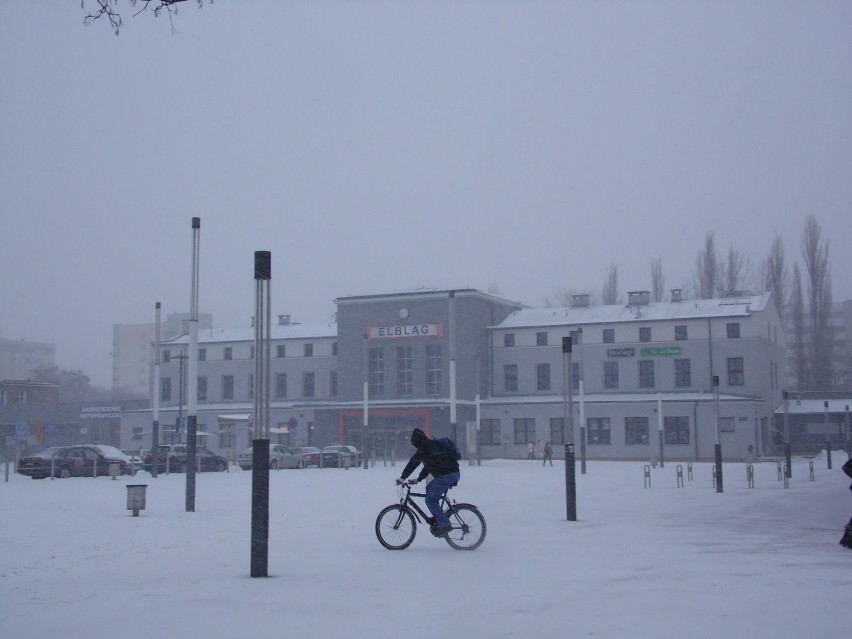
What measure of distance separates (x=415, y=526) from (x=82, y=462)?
1192 inches

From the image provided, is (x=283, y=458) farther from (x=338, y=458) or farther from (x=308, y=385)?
(x=308, y=385)

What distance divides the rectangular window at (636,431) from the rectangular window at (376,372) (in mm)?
18541

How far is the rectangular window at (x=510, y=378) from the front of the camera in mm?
71250

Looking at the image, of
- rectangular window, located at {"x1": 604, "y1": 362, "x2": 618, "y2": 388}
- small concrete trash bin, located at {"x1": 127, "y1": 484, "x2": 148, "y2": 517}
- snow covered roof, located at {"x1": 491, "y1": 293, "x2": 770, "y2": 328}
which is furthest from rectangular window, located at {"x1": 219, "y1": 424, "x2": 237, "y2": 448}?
small concrete trash bin, located at {"x1": 127, "y1": 484, "x2": 148, "y2": 517}

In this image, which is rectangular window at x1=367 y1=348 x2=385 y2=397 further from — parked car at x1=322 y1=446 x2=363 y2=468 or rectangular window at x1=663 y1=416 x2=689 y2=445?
rectangular window at x1=663 y1=416 x2=689 y2=445

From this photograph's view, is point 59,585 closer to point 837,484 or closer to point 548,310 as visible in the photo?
point 837,484

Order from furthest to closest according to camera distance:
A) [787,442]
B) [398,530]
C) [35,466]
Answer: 1. [35,466]
2. [787,442]
3. [398,530]

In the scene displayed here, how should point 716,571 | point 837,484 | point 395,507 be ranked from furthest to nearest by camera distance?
point 837,484 → point 395,507 → point 716,571

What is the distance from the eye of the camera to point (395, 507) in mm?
14281

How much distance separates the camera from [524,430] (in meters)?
68.2

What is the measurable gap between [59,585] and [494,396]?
2436 inches

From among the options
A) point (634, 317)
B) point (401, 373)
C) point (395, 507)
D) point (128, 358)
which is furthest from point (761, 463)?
point (128, 358)

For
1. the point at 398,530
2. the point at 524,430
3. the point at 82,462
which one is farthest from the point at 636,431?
the point at 398,530

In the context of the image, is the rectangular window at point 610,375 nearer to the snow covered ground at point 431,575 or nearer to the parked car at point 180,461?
the parked car at point 180,461
